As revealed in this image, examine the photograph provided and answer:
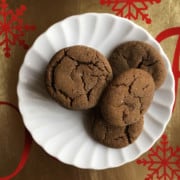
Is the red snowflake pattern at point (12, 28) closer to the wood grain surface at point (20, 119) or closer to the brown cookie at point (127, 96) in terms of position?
the wood grain surface at point (20, 119)

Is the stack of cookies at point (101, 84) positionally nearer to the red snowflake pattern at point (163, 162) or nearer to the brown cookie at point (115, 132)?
the brown cookie at point (115, 132)

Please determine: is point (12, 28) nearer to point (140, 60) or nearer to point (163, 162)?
point (140, 60)

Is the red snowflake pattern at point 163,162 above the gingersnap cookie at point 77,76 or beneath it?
beneath

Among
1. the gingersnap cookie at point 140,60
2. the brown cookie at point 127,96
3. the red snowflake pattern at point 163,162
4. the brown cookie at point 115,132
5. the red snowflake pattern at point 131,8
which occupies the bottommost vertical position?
the red snowflake pattern at point 163,162

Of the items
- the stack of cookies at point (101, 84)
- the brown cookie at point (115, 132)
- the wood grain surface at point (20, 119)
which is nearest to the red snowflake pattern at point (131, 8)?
the wood grain surface at point (20, 119)

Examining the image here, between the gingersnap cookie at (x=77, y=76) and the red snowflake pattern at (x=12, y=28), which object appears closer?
the gingersnap cookie at (x=77, y=76)

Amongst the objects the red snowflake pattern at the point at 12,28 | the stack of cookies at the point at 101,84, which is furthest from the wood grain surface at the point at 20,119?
the stack of cookies at the point at 101,84
